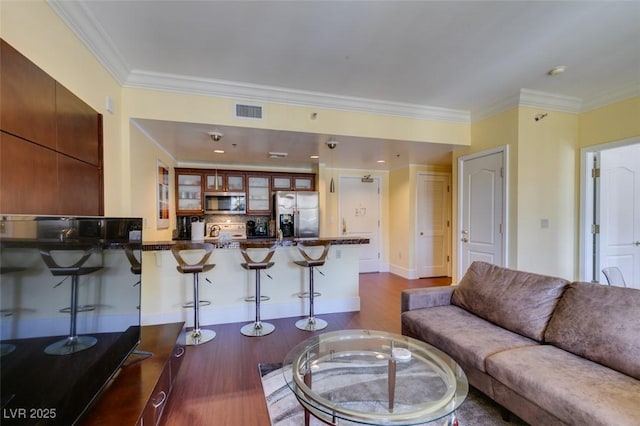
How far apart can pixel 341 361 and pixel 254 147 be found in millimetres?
3189

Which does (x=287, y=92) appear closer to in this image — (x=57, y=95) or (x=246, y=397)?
(x=57, y=95)

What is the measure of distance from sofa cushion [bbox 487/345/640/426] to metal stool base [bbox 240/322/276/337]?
2.20 metres

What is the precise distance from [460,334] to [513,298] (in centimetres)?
53

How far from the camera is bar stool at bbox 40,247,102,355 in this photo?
107cm

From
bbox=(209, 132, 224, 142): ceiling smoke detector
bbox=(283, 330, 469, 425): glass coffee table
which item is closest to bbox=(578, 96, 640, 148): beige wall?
bbox=(283, 330, 469, 425): glass coffee table

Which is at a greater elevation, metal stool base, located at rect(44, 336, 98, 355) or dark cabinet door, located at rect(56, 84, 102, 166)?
dark cabinet door, located at rect(56, 84, 102, 166)

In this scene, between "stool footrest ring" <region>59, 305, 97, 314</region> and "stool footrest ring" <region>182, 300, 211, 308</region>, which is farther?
"stool footrest ring" <region>182, 300, 211, 308</region>

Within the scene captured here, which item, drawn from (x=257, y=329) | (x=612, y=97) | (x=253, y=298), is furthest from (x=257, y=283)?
(x=612, y=97)

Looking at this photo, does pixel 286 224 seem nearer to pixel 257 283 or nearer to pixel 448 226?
pixel 257 283

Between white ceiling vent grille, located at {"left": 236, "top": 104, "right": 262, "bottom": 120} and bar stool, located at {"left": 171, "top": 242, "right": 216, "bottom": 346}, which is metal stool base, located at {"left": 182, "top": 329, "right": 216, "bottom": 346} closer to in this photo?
bar stool, located at {"left": 171, "top": 242, "right": 216, "bottom": 346}

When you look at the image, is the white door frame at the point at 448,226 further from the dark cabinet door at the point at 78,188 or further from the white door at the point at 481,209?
the dark cabinet door at the point at 78,188

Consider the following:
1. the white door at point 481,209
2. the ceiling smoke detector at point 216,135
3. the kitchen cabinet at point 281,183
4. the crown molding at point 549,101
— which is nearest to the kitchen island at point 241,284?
the ceiling smoke detector at point 216,135

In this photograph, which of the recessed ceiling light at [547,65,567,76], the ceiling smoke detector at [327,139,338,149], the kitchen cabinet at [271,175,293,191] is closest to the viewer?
the recessed ceiling light at [547,65,567,76]

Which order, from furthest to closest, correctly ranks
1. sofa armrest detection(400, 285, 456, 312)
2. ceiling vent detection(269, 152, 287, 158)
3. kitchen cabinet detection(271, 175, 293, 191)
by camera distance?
kitchen cabinet detection(271, 175, 293, 191) → ceiling vent detection(269, 152, 287, 158) → sofa armrest detection(400, 285, 456, 312)
